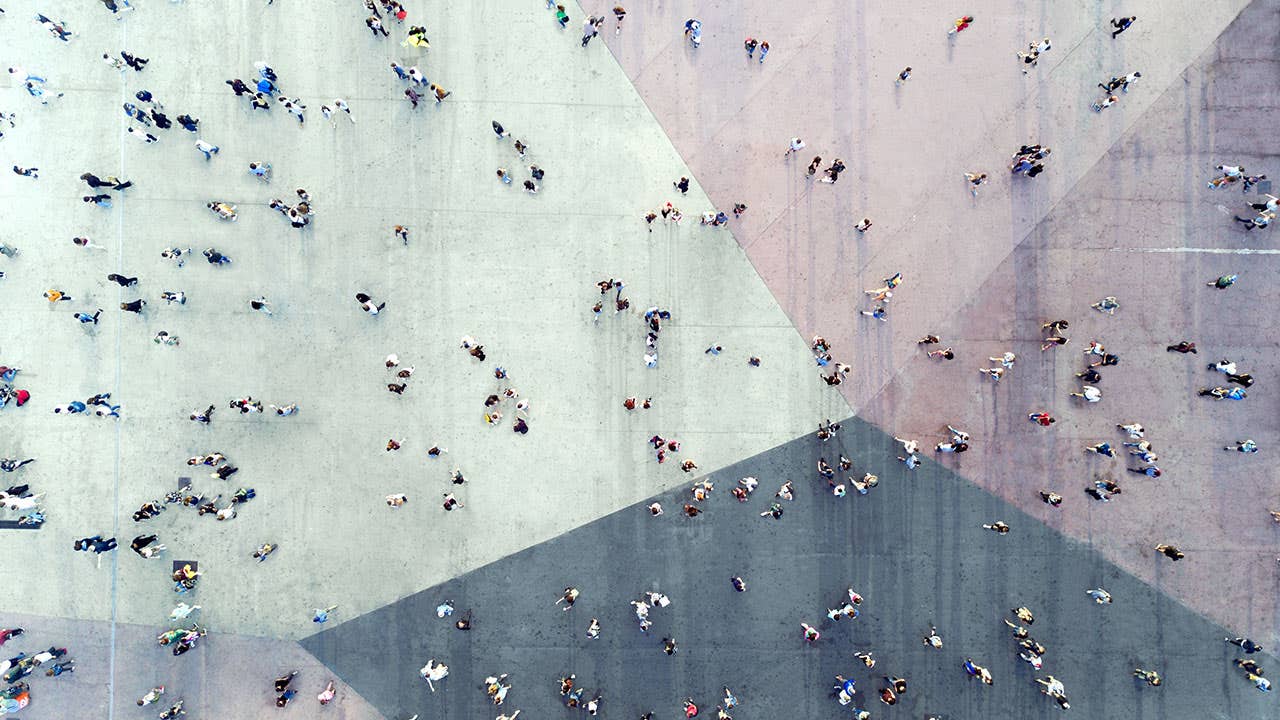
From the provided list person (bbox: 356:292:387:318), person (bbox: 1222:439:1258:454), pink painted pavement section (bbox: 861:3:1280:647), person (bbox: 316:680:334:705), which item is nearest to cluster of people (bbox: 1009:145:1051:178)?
pink painted pavement section (bbox: 861:3:1280:647)

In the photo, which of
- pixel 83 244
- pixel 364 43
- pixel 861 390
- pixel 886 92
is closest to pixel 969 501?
pixel 861 390

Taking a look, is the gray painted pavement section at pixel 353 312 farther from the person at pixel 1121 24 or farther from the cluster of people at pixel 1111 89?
the person at pixel 1121 24

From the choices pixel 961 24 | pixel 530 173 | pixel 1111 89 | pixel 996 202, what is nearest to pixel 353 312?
pixel 530 173

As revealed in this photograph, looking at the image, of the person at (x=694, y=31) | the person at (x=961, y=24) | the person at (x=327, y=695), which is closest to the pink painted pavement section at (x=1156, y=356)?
the person at (x=961, y=24)

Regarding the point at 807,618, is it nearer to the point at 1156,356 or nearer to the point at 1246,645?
the point at 1246,645

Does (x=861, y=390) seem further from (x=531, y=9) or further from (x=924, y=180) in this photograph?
(x=531, y=9)

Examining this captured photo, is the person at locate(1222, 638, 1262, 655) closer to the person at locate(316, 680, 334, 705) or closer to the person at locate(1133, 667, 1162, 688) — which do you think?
the person at locate(1133, 667, 1162, 688)

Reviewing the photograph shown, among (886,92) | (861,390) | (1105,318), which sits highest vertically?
(886,92)
